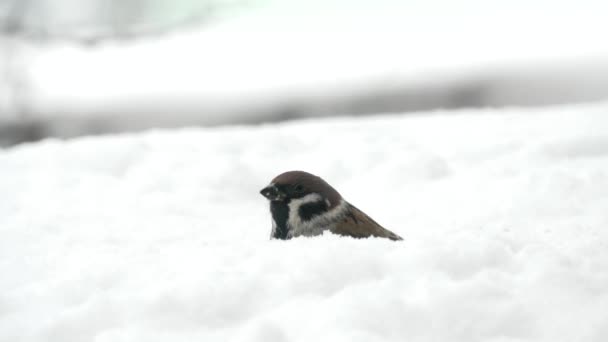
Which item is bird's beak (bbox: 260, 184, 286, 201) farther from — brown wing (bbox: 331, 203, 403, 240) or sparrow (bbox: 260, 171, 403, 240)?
brown wing (bbox: 331, 203, 403, 240)

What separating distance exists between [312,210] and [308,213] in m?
0.02

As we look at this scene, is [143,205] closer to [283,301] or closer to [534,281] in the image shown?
[283,301]

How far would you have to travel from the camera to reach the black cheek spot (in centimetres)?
235

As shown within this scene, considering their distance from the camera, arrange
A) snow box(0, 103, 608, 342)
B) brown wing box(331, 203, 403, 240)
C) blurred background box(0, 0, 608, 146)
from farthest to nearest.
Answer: blurred background box(0, 0, 608, 146) < brown wing box(331, 203, 403, 240) < snow box(0, 103, 608, 342)

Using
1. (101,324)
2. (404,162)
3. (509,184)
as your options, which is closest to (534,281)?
(101,324)

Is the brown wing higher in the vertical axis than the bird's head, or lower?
lower

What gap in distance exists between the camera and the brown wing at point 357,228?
2320 mm

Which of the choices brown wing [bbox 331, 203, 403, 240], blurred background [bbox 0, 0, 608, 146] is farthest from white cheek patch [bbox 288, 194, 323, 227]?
blurred background [bbox 0, 0, 608, 146]

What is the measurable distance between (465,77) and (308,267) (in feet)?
12.7

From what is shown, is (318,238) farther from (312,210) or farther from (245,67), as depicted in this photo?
(245,67)

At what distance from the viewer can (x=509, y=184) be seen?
2988 millimetres

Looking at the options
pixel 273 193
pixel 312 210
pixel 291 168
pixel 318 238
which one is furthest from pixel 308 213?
pixel 291 168

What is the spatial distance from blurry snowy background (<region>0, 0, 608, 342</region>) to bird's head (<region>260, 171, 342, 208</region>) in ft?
0.60

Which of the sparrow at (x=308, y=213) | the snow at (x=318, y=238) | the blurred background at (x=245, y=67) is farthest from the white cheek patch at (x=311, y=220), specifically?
the blurred background at (x=245, y=67)
